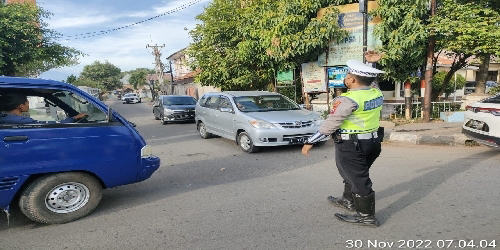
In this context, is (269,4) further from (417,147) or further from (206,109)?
(417,147)

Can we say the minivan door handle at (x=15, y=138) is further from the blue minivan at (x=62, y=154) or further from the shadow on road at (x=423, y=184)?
the shadow on road at (x=423, y=184)

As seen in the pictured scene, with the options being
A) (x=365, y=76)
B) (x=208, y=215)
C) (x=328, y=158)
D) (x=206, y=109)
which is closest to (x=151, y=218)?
(x=208, y=215)

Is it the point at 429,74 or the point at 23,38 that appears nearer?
the point at 429,74

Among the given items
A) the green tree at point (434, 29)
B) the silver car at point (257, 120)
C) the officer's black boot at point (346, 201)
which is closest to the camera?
the officer's black boot at point (346, 201)

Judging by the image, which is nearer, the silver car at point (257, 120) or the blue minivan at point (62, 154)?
the blue minivan at point (62, 154)

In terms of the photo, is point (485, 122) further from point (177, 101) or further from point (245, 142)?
point (177, 101)

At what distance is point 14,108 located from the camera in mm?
3740

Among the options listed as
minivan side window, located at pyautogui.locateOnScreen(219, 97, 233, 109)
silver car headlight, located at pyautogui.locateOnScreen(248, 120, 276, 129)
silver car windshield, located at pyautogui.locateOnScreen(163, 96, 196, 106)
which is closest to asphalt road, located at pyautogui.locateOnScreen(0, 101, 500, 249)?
silver car headlight, located at pyautogui.locateOnScreen(248, 120, 276, 129)

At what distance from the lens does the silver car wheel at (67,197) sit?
11.9 ft

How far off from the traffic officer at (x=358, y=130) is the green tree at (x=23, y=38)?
14.7 meters

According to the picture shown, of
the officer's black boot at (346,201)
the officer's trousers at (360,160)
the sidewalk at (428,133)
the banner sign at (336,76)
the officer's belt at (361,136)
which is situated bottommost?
the officer's black boot at (346,201)

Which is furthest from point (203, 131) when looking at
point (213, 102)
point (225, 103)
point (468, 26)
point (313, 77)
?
point (468, 26)

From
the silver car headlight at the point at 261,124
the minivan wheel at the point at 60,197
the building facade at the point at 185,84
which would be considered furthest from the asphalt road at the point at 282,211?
the building facade at the point at 185,84

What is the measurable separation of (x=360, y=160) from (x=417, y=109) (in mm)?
8532
